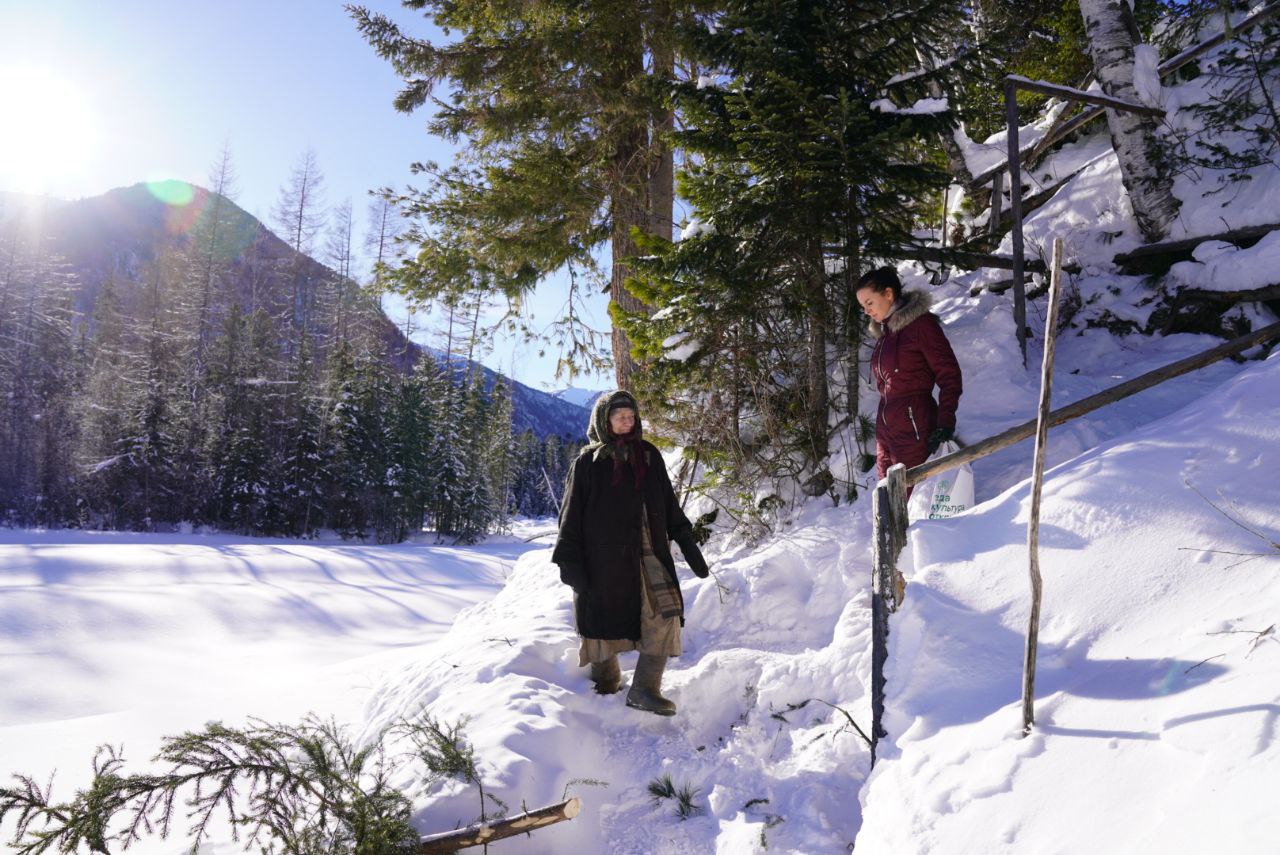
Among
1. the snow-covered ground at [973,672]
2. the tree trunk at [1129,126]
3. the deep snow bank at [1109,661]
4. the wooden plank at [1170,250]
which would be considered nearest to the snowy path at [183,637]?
the snow-covered ground at [973,672]

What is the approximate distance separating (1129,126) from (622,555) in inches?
270

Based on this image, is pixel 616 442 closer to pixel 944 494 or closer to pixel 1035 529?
pixel 944 494

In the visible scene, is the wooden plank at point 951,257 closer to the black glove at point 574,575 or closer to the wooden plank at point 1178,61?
the wooden plank at point 1178,61

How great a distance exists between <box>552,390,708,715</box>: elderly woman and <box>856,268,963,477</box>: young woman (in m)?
1.65

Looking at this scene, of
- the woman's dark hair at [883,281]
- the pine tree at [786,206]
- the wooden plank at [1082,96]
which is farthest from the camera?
the wooden plank at [1082,96]

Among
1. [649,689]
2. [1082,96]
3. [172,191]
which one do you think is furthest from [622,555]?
[172,191]

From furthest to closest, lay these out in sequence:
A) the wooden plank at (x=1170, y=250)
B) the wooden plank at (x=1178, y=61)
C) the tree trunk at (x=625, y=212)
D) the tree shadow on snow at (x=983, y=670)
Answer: the tree trunk at (x=625, y=212) → the wooden plank at (x=1178, y=61) → the wooden plank at (x=1170, y=250) → the tree shadow on snow at (x=983, y=670)

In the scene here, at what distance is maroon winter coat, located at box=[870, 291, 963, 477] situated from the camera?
4.12 metres

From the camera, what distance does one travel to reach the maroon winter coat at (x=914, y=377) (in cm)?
412

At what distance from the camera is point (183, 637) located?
9.61 meters

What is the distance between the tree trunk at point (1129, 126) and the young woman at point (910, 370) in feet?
12.9

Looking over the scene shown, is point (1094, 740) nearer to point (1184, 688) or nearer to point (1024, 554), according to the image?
point (1184, 688)

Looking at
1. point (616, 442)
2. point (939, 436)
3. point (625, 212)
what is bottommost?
point (616, 442)

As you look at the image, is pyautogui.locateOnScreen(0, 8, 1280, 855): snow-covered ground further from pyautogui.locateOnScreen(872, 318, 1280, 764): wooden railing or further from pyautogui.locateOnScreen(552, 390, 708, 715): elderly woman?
pyautogui.locateOnScreen(552, 390, 708, 715): elderly woman
